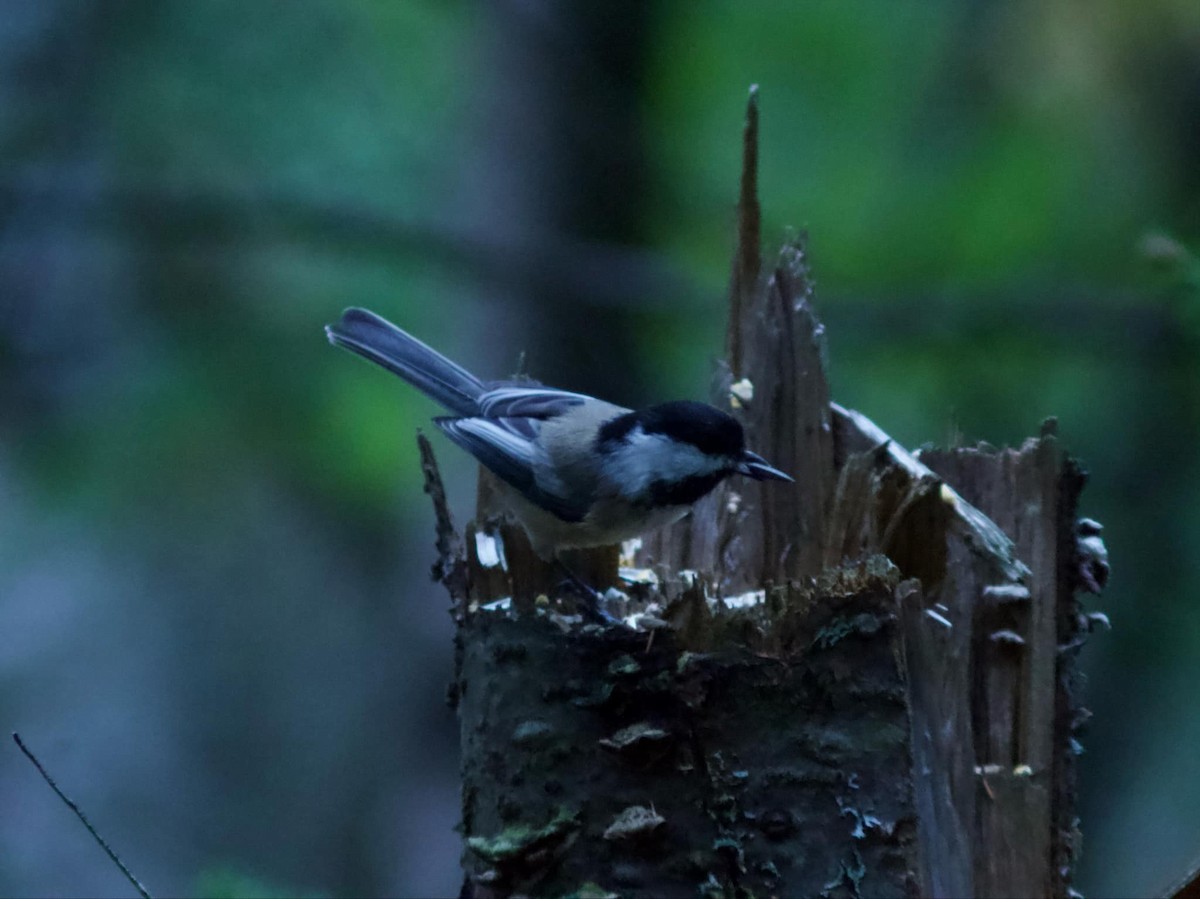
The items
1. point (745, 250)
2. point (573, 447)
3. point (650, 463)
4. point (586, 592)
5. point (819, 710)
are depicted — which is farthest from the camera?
point (573, 447)

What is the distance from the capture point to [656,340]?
4.77 meters

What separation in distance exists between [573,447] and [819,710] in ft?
4.70

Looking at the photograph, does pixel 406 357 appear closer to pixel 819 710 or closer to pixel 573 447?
pixel 573 447

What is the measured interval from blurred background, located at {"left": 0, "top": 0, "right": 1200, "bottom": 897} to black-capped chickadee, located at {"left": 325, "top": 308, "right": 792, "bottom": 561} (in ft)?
3.81

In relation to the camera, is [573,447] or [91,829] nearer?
[91,829]

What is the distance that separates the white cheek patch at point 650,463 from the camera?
267cm

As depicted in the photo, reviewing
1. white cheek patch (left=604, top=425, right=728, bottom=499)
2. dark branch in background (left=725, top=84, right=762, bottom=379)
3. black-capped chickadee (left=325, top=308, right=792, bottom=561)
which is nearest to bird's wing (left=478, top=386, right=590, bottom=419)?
black-capped chickadee (left=325, top=308, right=792, bottom=561)

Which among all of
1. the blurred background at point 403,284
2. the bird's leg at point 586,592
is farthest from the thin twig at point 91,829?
the blurred background at point 403,284

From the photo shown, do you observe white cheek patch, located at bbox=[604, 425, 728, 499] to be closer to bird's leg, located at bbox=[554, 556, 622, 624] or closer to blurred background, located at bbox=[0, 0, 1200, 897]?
bird's leg, located at bbox=[554, 556, 622, 624]

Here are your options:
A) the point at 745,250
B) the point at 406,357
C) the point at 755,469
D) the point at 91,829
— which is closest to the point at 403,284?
the point at 406,357

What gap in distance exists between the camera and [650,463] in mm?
2762

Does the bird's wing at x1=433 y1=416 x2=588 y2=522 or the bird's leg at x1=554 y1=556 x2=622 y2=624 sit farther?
the bird's wing at x1=433 y1=416 x2=588 y2=522

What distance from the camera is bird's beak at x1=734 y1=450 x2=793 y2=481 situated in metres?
2.56

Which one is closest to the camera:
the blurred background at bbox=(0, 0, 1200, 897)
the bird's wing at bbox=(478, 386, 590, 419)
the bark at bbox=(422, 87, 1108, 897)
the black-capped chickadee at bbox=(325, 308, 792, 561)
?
the bark at bbox=(422, 87, 1108, 897)
